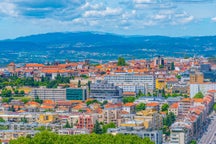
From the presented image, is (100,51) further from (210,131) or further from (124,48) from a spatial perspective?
(210,131)

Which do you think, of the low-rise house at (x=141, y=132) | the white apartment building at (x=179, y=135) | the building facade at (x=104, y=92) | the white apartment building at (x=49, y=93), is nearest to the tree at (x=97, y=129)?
the low-rise house at (x=141, y=132)

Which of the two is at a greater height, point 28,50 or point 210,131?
point 28,50

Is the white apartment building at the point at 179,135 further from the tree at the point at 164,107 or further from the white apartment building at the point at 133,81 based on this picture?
the white apartment building at the point at 133,81

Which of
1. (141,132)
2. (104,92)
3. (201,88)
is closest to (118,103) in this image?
(104,92)

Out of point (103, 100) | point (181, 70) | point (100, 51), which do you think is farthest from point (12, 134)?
point (100, 51)

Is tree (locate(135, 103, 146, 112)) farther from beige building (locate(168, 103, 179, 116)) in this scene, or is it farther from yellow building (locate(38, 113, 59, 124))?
yellow building (locate(38, 113, 59, 124))
